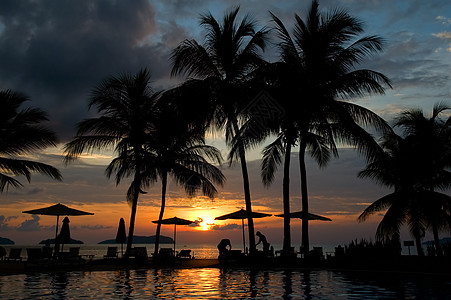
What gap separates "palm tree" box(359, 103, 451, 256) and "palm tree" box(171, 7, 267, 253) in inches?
391

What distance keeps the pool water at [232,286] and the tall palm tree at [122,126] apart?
943cm

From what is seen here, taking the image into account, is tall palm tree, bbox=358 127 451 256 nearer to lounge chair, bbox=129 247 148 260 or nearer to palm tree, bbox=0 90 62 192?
lounge chair, bbox=129 247 148 260

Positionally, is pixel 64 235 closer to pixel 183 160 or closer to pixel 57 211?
pixel 57 211

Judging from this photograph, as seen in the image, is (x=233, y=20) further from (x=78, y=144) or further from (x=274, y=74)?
(x=78, y=144)

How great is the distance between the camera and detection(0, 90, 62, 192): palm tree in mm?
22000

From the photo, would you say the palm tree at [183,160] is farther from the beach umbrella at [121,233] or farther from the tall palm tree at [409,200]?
the tall palm tree at [409,200]

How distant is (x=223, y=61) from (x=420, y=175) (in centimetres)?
1438

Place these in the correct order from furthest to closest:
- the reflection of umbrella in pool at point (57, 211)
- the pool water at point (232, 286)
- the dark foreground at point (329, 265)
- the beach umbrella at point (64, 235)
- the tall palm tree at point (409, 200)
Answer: the tall palm tree at point (409, 200), the beach umbrella at point (64, 235), the reflection of umbrella in pool at point (57, 211), the dark foreground at point (329, 265), the pool water at point (232, 286)

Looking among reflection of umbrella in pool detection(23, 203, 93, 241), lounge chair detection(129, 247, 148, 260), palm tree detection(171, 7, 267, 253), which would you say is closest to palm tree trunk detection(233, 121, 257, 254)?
palm tree detection(171, 7, 267, 253)

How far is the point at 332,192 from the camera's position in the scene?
34875 millimetres

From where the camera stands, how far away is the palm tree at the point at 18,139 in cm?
2200

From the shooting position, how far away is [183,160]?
28094 mm

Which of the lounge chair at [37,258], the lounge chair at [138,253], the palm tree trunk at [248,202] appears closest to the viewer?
the lounge chair at [37,258]

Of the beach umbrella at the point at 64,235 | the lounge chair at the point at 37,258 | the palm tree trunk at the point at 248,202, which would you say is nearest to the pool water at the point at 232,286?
the lounge chair at the point at 37,258
